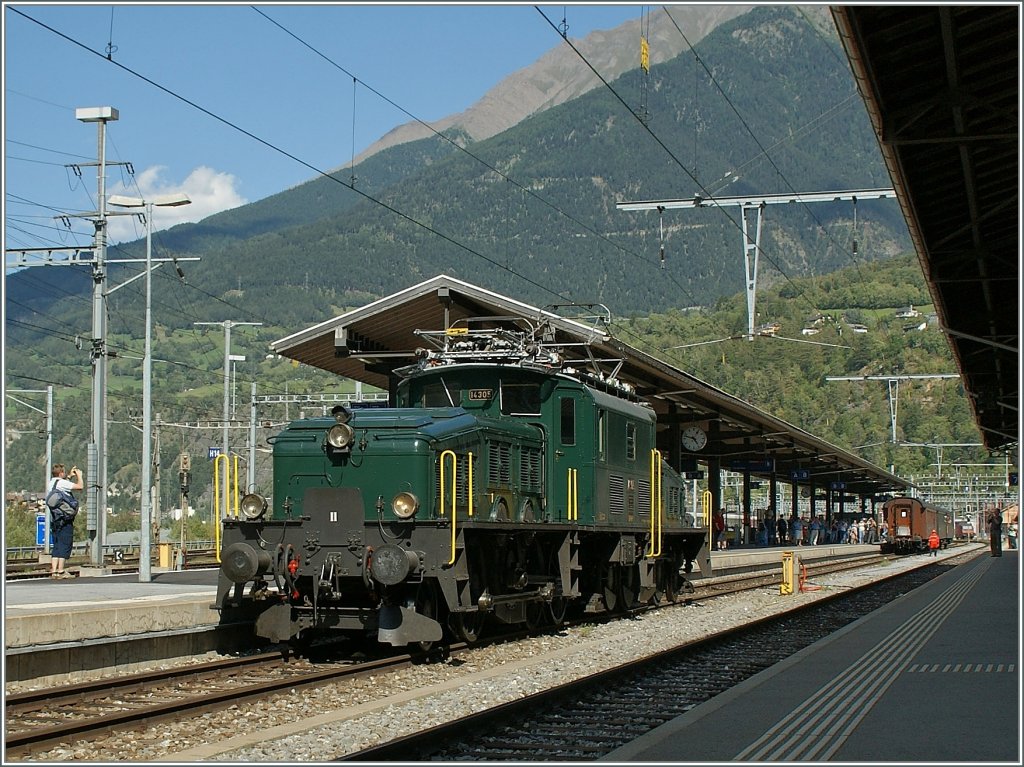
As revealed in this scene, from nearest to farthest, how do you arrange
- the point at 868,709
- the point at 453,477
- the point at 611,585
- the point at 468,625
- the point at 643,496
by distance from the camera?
the point at 868,709, the point at 453,477, the point at 468,625, the point at 611,585, the point at 643,496

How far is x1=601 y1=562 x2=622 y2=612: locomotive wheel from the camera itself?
18906 millimetres

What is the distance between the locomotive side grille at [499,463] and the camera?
14.5 meters

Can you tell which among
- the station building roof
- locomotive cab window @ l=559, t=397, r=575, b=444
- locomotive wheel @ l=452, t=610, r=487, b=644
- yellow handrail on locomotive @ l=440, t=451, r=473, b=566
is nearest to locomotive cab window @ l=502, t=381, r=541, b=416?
locomotive cab window @ l=559, t=397, r=575, b=444

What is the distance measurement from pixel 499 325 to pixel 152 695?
14.2 metres

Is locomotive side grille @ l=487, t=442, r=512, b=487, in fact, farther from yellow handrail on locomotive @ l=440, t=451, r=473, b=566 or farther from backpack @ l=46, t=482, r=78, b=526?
backpack @ l=46, t=482, r=78, b=526

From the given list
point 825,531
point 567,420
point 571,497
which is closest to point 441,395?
point 567,420

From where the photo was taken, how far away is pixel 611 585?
62.9 feet

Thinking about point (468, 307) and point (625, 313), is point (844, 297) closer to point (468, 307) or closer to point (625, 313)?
point (625, 313)

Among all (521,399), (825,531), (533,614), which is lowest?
(825,531)

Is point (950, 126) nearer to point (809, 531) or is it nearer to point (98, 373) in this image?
point (98, 373)

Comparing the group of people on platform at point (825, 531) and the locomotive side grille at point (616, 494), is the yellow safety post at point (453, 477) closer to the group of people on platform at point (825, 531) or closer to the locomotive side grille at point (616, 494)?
the locomotive side grille at point (616, 494)

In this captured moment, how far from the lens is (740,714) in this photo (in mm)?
9484

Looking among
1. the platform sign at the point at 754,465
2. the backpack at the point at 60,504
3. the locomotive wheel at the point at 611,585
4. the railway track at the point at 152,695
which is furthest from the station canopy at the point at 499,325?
the platform sign at the point at 754,465

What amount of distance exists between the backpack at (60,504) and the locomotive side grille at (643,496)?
9388 millimetres
